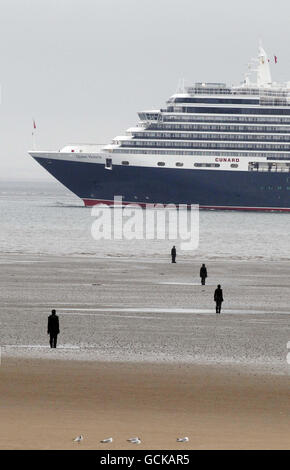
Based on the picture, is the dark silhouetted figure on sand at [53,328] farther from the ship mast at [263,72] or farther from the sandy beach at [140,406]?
the ship mast at [263,72]

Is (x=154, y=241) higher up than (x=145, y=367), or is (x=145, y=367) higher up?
(x=154, y=241)

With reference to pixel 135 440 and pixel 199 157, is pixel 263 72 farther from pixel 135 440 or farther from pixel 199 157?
pixel 135 440

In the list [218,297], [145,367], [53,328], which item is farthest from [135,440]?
[218,297]

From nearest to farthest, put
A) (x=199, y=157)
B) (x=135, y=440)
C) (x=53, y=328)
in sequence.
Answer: (x=135, y=440) < (x=53, y=328) < (x=199, y=157)

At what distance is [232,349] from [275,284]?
20151 millimetres

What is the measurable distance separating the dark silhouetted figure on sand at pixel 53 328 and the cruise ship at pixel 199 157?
4445 inches

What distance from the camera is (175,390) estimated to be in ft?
74.7

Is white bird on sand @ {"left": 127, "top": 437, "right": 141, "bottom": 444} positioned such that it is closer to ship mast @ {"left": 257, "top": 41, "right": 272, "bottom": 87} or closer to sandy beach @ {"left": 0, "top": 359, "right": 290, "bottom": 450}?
sandy beach @ {"left": 0, "top": 359, "right": 290, "bottom": 450}

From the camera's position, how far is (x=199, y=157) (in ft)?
463

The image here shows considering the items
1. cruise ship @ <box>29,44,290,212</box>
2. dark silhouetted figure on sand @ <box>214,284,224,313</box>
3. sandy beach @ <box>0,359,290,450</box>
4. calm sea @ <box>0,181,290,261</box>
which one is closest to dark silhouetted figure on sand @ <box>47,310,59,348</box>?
sandy beach @ <box>0,359,290,450</box>

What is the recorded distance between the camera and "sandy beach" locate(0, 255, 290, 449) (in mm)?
19109

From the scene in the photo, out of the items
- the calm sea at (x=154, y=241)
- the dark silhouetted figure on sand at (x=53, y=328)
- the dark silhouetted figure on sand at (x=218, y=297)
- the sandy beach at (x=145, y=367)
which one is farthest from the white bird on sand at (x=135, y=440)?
the calm sea at (x=154, y=241)

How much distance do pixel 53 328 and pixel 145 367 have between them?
125 inches

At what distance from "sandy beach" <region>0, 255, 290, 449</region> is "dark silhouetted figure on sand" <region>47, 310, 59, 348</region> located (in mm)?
219
